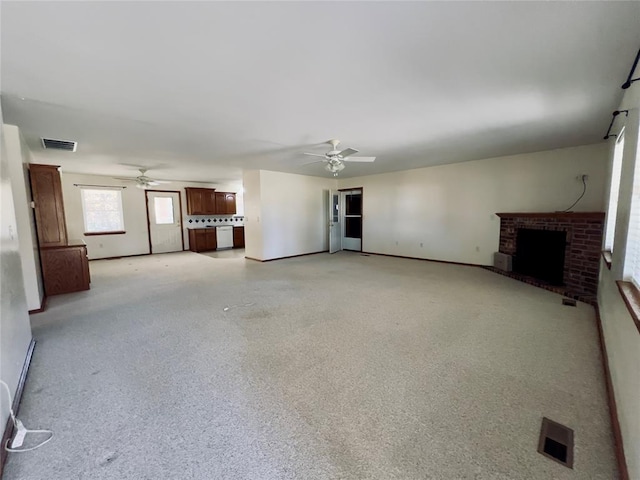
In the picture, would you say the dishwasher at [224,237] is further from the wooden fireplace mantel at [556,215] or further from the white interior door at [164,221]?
the wooden fireplace mantel at [556,215]

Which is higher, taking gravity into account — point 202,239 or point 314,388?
point 202,239

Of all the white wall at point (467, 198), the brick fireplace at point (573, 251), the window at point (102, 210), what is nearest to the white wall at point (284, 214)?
the white wall at point (467, 198)

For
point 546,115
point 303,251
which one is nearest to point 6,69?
point 546,115

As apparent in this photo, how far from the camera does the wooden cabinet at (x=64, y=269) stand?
13.9 feet

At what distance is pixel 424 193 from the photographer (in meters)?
6.67

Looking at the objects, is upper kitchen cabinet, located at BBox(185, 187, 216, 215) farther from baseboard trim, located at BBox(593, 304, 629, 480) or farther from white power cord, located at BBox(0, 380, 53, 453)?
baseboard trim, located at BBox(593, 304, 629, 480)

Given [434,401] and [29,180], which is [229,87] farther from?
[29,180]

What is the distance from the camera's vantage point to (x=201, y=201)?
895 cm

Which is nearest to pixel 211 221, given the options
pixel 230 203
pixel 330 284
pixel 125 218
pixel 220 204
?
pixel 220 204

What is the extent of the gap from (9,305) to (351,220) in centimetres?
745

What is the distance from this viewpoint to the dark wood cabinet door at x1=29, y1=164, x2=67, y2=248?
407 centimetres

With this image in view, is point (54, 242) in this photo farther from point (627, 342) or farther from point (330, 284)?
point (627, 342)

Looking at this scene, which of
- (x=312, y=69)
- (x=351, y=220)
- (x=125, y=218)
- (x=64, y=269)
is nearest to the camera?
(x=312, y=69)

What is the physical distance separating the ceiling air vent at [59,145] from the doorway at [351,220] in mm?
6232
